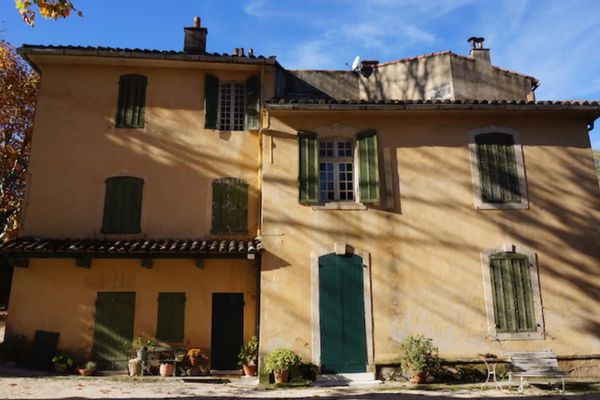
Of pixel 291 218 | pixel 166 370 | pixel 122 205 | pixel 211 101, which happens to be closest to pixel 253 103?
pixel 211 101

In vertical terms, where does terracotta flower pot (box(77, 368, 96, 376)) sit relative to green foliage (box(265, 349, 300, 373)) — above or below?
below

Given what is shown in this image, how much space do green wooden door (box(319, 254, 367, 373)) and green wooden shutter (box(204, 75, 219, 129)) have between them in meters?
4.88

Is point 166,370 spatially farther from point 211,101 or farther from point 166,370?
point 211,101

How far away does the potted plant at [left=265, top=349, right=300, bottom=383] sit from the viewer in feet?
29.8

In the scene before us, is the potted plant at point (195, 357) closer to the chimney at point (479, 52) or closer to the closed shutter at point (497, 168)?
the closed shutter at point (497, 168)

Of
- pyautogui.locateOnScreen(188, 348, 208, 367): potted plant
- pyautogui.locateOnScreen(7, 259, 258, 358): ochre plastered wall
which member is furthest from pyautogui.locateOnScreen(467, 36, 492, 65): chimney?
pyautogui.locateOnScreen(188, 348, 208, 367): potted plant

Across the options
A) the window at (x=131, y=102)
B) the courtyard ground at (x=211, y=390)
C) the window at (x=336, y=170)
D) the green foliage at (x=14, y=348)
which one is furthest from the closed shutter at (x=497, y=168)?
the green foliage at (x=14, y=348)

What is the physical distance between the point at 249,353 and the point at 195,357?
1.27 m

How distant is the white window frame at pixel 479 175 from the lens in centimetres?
1048

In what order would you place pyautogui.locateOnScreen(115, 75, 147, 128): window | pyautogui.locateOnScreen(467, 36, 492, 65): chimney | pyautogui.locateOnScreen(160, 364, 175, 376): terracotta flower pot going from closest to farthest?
pyautogui.locateOnScreen(160, 364, 175, 376): terracotta flower pot < pyautogui.locateOnScreen(115, 75, 147, 128): window < pyautogui.locateOnScreen(467, 36, 492, 65): chimney

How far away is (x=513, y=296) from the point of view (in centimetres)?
1004

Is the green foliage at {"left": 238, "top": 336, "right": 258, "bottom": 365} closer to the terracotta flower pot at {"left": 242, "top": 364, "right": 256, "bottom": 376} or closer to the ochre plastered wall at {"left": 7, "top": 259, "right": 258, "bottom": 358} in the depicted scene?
the terracotta flower pot at {"left": 242, "top": 364, "right": 256, "bottom": 376}

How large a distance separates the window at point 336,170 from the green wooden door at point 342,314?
1570mm

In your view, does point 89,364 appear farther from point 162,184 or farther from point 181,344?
point 162,184
